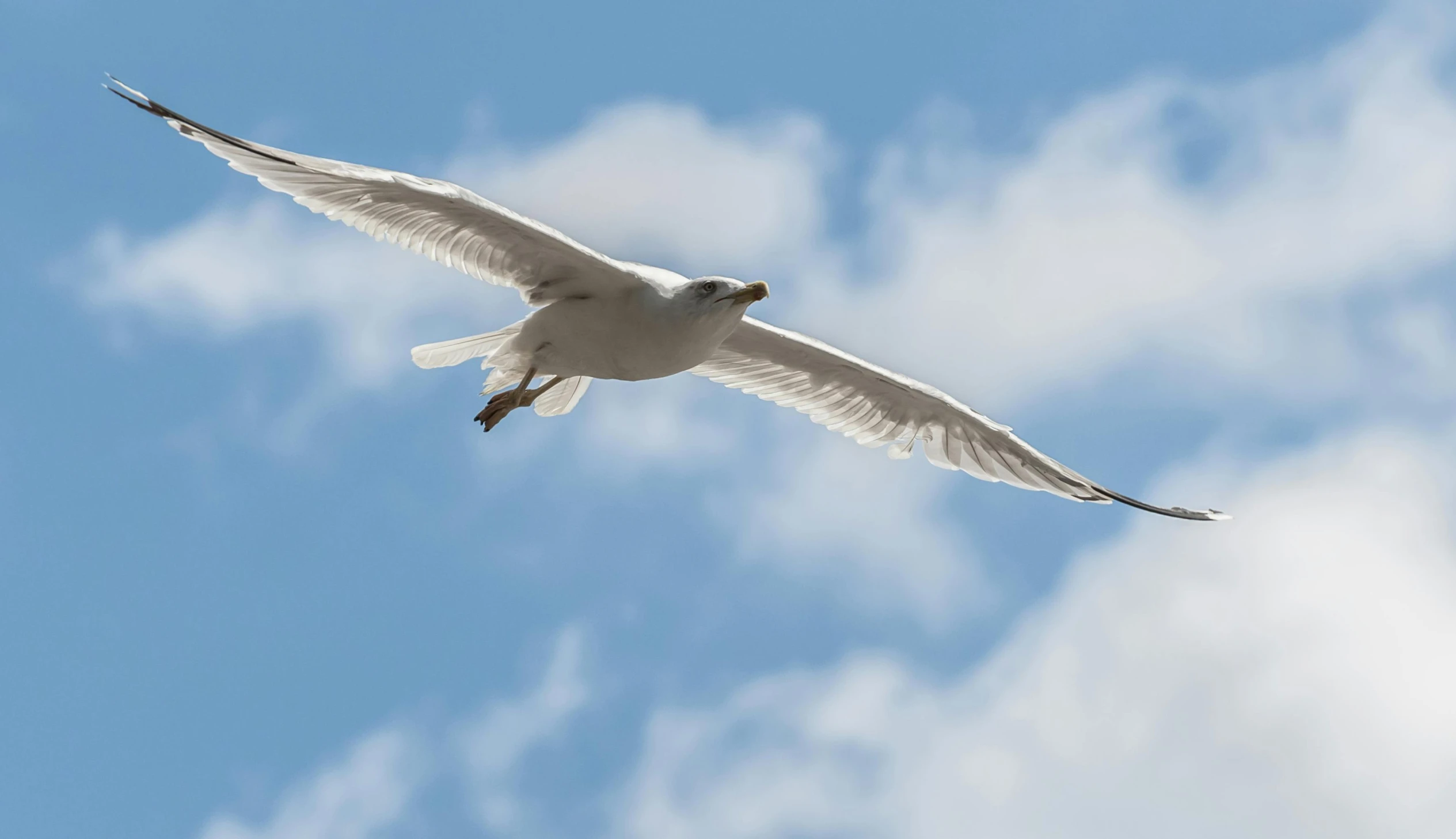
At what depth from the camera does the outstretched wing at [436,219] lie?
338 inches

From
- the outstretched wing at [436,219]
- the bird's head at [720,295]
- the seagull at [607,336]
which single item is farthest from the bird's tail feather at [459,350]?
the bird's head at [720,295]

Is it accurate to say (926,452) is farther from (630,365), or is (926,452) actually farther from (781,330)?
A: (630,365)

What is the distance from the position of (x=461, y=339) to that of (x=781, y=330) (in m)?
2.35

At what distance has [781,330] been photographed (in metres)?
11.1

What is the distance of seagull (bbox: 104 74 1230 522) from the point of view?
8961 millimetres

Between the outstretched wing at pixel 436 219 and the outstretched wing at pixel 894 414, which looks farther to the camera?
the outstretched wing at pixel 894 414

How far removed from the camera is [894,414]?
1188cm

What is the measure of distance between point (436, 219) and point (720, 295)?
1.84 metres

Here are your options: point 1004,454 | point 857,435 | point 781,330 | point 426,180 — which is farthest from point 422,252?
point 1004,454

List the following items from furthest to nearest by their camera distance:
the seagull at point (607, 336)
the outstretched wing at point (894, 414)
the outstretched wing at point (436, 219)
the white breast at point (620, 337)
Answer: the outstretched wing at point (894, 414), the white breast at point (620, 337), the seagull at point (607, 336), the outstretched wing at point (436, 219)

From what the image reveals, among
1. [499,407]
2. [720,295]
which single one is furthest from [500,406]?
[720,295]

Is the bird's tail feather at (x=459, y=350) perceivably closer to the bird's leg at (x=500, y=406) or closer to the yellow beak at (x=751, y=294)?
the bird's leg at (x=500, y=406)

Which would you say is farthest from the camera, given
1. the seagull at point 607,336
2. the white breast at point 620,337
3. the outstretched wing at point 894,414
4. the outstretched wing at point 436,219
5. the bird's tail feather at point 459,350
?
the outstretched wing at point 894,414

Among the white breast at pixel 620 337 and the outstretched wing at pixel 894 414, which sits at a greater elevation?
the outstretched wing at pixel 894 414
